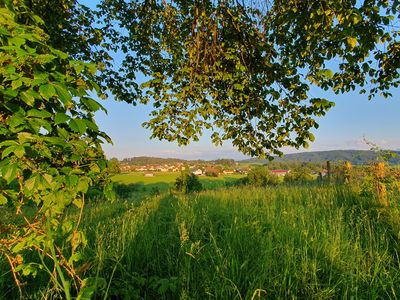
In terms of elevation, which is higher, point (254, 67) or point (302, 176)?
point (254, 67)

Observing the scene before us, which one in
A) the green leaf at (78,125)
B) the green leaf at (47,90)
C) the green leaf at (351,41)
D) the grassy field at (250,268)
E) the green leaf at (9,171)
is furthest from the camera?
the green leaf at (351,41)

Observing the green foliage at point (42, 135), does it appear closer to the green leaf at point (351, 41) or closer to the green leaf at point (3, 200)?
the green leaf at point (3, 200)

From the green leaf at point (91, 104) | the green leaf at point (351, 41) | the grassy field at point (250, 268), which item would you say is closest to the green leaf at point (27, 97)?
the green leaf at point (91, 104)

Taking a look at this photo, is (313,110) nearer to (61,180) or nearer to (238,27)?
(238,27)

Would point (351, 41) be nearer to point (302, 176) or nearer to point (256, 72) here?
point (256, 72)

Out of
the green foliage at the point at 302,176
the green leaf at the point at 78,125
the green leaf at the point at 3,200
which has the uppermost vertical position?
the green leaf at the point at 78,125

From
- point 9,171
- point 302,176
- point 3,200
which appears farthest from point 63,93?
point 302,176

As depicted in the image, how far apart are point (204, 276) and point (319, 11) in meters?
3.74

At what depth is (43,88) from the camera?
1.71m

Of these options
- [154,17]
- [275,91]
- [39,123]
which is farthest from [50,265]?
[154,17]

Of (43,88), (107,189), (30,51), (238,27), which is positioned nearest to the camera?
(43,88)

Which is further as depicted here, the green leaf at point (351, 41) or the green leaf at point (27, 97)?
the green leaf at point (351, 41)

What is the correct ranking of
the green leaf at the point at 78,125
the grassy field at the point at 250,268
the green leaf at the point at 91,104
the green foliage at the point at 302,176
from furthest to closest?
the green foliage at the point at 302,176 → the grassy field at the point at 250,268 → the green leaf at the point at 91,104 → the green leaf at the point at 78,125

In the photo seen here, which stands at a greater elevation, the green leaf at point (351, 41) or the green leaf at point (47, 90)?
the green leaf at point (351, 41)
